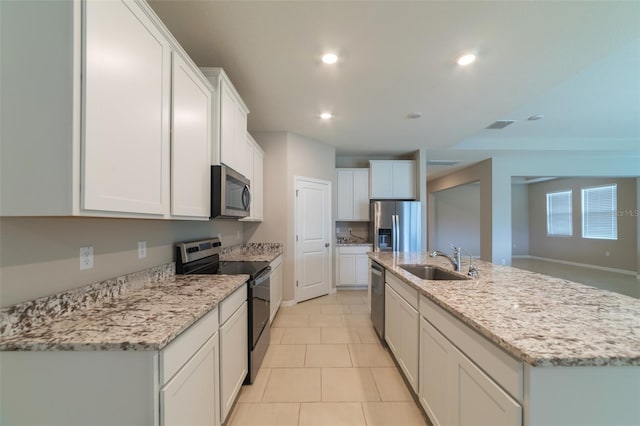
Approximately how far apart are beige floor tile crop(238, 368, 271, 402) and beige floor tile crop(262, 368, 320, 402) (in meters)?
0.03

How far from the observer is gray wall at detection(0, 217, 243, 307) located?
100cm

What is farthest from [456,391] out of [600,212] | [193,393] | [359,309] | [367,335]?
[600,212]

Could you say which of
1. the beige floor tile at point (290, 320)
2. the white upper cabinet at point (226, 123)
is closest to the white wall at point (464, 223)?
the beige floor tile at point (290, 320)

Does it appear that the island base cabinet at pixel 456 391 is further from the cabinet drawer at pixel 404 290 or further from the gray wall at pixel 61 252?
the gray wall at pixel 61 252

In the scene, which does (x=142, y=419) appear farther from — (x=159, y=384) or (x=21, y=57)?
(x=21, y=57)

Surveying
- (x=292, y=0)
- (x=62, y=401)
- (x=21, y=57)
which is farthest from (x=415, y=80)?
(x=62, y=401)

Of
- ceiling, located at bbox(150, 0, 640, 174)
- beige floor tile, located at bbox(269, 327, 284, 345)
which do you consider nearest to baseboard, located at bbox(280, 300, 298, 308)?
beige floor tile, located at bbox(269, 327, 284, 345)

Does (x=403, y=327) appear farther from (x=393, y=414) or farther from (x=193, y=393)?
(x=193, y=393)

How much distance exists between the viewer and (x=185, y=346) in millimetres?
1104

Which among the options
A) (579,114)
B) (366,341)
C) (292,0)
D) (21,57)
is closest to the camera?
(21,57)

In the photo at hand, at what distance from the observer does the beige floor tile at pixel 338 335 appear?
2.81 metres

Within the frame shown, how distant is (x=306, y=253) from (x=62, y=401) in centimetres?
339

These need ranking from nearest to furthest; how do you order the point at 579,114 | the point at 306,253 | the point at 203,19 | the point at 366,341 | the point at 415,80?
the point at 203,19, the point at 415,80, the point at 366,341, the point at 579,114, the point at 306,253

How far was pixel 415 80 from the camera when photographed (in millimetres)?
2516
